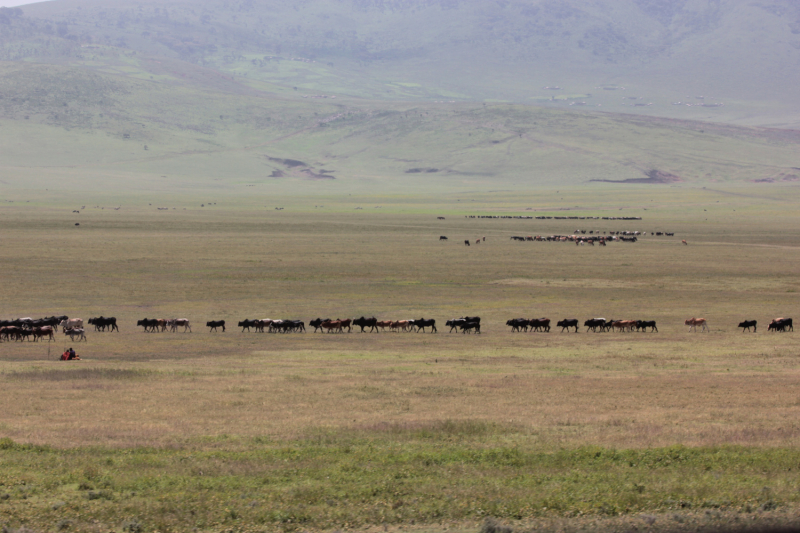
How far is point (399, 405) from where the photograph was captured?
16078mm

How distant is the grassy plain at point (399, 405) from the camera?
384 inches

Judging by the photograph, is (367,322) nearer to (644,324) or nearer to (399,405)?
(644,324)

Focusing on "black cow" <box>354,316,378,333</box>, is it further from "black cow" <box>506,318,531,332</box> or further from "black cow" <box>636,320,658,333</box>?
"black cow" <box>636,320,658,333</box>

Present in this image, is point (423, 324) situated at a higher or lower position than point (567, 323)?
higher

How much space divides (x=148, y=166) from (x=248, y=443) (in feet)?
585

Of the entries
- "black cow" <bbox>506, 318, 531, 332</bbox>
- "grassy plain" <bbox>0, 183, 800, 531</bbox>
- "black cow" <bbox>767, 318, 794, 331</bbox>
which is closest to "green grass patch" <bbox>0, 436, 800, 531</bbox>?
"grassy plain" <bbox>0, 183, 800, 531</bbox>

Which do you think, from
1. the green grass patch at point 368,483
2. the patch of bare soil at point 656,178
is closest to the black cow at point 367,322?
Result: the green grass patch at point 368,483

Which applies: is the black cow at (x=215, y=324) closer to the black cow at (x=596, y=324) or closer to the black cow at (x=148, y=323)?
the black cow at (x=148, y=323)

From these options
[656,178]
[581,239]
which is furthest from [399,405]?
[656,178]

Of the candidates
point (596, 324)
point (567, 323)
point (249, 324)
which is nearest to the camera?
point (249, 324)

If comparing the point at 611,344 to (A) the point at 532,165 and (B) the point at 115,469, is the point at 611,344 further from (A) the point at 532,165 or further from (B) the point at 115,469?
(A) the point at 532,165

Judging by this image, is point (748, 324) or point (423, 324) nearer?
point (748, 324)

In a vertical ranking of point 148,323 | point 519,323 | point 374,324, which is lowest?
point 519,323

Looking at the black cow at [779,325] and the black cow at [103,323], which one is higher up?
the black cow at [103,323]
